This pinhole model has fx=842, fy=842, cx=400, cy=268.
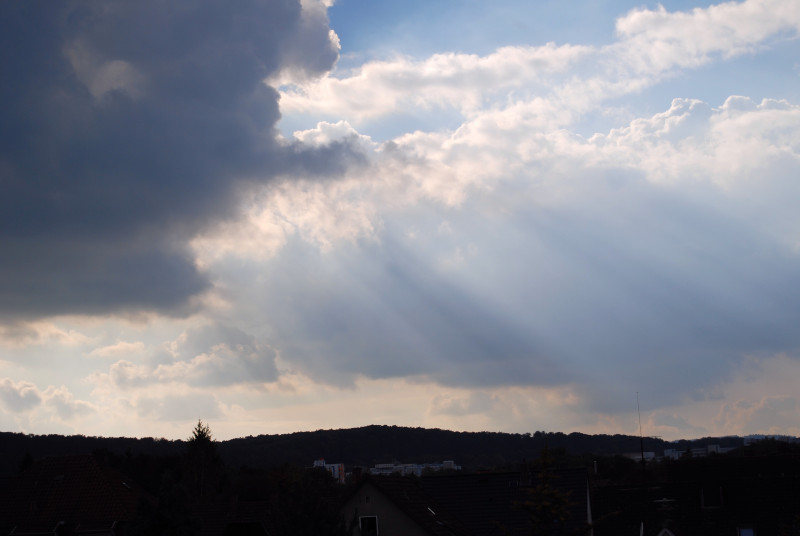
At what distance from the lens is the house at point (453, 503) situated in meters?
47.1

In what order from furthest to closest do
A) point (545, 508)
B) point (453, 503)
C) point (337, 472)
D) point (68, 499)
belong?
point (337, 472), point (68, 499), point (453, 503), point (545, 508)

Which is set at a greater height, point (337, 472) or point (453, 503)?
point (337, 472)

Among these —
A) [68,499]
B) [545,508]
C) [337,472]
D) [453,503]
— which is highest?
[545,508]

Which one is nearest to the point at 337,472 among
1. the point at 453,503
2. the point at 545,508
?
the point at 453,503

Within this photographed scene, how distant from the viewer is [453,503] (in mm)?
55500

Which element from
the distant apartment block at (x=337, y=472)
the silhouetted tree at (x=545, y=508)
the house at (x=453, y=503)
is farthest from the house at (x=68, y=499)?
the silhouetted tree at (x=545, y=508)

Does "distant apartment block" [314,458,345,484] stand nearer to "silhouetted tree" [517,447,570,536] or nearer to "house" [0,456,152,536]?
"house" [0,456,152,536]

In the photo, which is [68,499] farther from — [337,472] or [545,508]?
[337,472]

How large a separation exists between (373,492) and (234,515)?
1562cm

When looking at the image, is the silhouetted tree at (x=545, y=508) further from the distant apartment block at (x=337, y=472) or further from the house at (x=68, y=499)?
the distant apartment block at (x=337, y=472)

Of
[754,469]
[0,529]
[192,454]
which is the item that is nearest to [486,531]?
[754,469]

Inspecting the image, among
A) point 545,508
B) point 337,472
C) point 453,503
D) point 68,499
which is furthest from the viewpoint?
point 337,472

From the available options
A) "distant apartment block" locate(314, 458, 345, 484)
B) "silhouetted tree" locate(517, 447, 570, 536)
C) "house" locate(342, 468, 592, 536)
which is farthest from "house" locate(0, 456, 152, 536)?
"silhouetted tree" locate(517, 447, 570, 536)

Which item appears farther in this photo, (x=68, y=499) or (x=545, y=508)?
(x=68, y=499)
